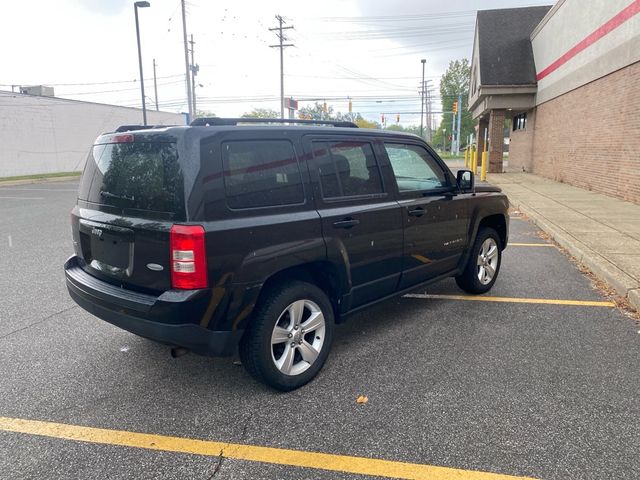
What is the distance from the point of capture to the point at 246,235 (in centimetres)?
286

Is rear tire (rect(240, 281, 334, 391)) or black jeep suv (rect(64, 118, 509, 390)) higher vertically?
black jeep suv (rect(64, 118, 509, 390))

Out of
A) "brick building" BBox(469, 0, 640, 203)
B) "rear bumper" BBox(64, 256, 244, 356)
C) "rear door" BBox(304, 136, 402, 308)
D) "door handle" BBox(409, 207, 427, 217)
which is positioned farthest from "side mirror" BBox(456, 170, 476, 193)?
"brick building" BBox(469, 0, 640, 203)

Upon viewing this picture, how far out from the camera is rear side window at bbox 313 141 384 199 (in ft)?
11.3

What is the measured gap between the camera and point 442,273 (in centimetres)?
464

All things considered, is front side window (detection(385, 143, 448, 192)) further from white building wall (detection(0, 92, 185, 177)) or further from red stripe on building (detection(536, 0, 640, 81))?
white building wall (detection(0, 92, 185, 177))

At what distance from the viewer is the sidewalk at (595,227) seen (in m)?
5.52

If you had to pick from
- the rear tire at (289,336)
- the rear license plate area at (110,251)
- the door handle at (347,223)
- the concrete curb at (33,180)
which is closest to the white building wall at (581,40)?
the door handle at (347,223)

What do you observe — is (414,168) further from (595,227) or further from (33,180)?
(33,180)

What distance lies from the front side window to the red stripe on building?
983 cm

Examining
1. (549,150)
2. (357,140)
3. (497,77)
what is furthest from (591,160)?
(357,140)

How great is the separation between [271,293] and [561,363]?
2309 millimetres

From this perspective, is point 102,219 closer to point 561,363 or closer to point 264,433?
point 264,433

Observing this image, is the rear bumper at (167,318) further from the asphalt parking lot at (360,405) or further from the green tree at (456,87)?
the green tree at (456,87)

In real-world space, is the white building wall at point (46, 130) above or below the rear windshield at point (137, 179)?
above
